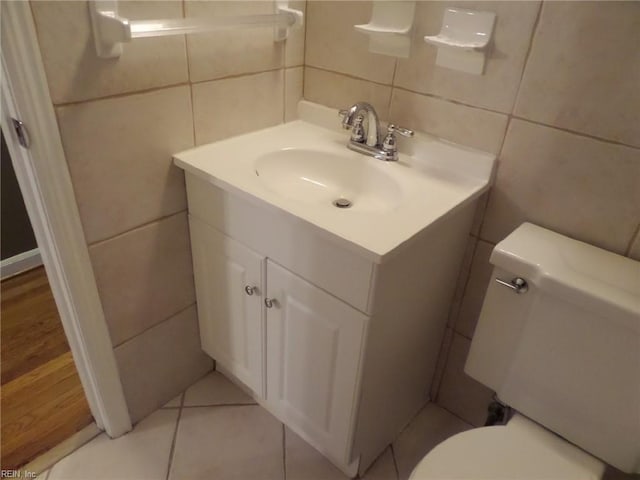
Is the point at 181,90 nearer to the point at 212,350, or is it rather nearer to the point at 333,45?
the point at 333,45

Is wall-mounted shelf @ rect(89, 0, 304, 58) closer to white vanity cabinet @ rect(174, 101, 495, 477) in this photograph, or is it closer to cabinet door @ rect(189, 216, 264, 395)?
white vanity cabinet @ rect(174, 101, 495, 477)

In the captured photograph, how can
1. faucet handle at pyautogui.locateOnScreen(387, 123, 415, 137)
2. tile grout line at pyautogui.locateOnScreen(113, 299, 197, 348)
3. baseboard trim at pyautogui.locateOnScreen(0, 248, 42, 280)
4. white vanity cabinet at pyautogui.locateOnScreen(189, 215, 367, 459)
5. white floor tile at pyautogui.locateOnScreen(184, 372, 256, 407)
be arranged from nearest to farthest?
white vanity cabinet at pyautogui.locateOnScreen(189, 215, 367, 459) → faucet handle at pyautogui.locateOnScreen(387, 123, 415, 137) → tile grout line at pyautogui.locateOnScreen(113, 299, 197, 348) → white floor tile at pyautogui.locateOnScreen(184, 372, 256, 407) → baseboard trim at pyautogui.locateOnScreen(0, 248, 42, 280)

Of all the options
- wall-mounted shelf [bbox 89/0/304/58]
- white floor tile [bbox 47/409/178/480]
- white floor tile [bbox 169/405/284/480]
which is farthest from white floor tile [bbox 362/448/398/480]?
wall-mounted shelf [bbox 89/0/304/58]

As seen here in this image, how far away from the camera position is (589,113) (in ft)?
3.13

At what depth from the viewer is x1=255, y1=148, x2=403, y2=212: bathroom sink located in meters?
1.22

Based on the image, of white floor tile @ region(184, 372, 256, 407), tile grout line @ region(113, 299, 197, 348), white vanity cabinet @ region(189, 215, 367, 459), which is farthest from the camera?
white floor tile @ region(184, 372, 256, 407)

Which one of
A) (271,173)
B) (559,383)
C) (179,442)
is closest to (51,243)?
(271,173)

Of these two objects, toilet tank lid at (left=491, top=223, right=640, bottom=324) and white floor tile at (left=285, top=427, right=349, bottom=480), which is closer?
toilet tank lid at (left=491, top=223, right=640, bottom=324)

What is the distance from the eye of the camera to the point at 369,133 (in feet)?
4.09

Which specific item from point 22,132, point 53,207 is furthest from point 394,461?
point 22,132

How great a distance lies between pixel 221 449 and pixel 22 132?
3.33 feet

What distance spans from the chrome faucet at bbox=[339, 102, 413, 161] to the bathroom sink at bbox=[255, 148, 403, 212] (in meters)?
0.03

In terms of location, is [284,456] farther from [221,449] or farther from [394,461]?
[394,461]

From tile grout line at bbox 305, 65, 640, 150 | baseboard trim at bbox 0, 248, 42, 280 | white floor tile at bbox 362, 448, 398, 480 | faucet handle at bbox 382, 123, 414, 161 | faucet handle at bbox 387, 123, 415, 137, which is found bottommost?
white floor tile at bbox 362, 448, 398, 480
